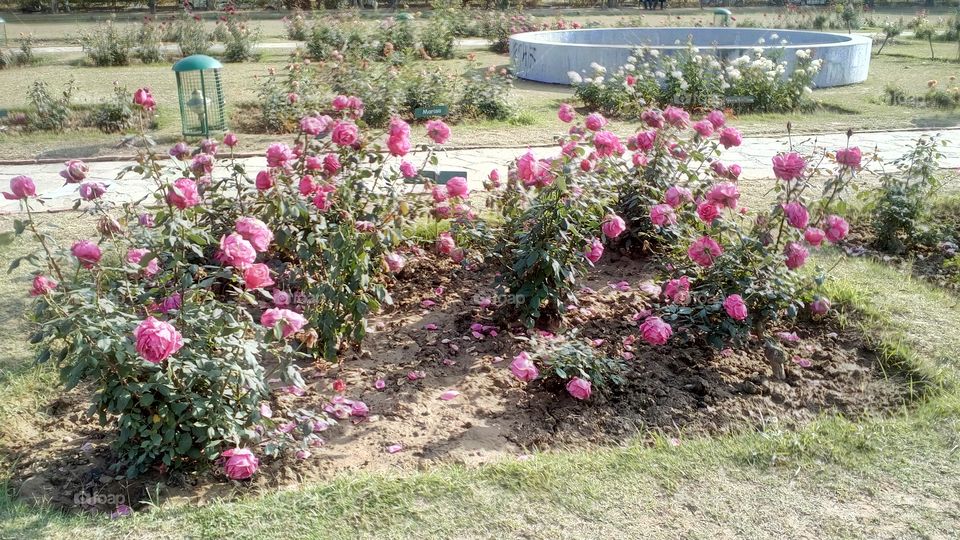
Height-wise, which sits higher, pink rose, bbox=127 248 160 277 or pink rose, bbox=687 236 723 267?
pink rose, bbox=127 248 160 277

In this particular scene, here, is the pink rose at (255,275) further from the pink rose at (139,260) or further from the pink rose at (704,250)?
the pink rose at (704,250)

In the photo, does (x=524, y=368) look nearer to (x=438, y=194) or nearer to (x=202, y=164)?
(x=438, y=194)

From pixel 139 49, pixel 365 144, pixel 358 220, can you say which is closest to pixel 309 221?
pixel 358 220

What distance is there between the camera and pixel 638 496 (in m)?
2.78

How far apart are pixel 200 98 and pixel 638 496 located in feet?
20.2

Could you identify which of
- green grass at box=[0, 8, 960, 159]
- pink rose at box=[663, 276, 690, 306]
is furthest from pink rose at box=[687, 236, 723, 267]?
green grass at box=[0, 8, 960, 159]

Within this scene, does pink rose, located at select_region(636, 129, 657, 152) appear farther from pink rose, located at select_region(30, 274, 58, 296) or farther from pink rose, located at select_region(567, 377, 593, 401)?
pink rose, located at select_region(30, 274, 58, 296)

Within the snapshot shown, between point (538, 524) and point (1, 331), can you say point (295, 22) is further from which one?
point (538, 524)

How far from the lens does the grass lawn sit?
2596 millimetres

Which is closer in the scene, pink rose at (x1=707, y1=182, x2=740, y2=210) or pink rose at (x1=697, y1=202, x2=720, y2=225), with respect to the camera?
pink rose at (x1=707, y1=182, x2=740, y2=210)

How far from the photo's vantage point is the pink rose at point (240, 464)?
2.58 m

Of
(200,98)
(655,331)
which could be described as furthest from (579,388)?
(200,98)

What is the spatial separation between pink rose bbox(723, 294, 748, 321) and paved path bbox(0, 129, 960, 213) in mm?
3178

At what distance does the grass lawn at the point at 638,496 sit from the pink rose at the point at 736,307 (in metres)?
0.45
